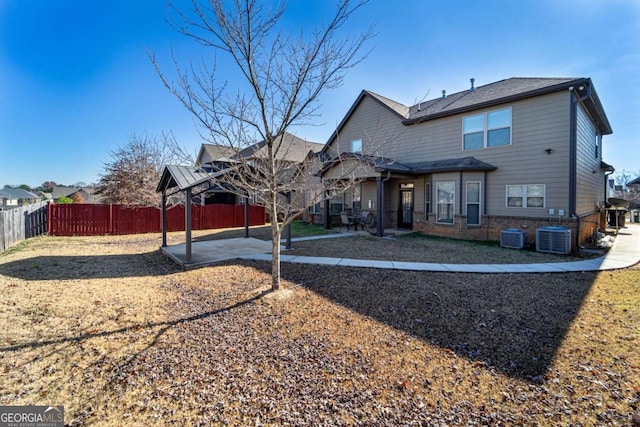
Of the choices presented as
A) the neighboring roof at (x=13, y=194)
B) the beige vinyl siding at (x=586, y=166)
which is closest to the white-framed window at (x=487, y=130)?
the beige vinyl siding at (x=586, y=166)

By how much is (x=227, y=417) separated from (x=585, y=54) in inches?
647

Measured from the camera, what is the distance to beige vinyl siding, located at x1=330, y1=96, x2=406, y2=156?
615 inches

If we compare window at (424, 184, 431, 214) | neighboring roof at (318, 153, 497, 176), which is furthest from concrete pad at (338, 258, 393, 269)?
window at (424, 184, 431, 214)

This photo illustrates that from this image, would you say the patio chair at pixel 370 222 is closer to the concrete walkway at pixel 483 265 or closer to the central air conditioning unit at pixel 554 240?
the central air conditioning unit at pixel 554 240

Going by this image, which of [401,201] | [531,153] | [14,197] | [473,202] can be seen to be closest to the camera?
[531,153]

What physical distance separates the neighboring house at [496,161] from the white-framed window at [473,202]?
4cm

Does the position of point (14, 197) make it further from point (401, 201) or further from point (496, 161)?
point (496, 161)

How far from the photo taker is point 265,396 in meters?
2.79

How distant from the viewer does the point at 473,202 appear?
1256 centimetres

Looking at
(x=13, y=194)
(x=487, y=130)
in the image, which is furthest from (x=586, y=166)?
(x=13, y=194)

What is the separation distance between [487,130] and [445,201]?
3.49 metres

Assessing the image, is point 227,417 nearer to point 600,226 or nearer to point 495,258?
point 495,258

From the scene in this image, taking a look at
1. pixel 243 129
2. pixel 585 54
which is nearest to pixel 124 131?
pixel 243 129

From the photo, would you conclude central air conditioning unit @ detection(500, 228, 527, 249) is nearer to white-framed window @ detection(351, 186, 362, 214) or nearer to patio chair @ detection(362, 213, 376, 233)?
patio chair @ detection(362, 213, 376, 233)
